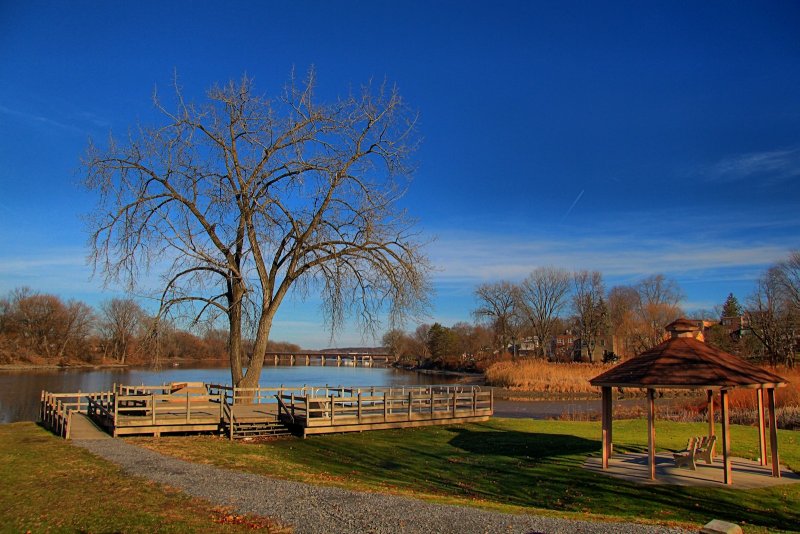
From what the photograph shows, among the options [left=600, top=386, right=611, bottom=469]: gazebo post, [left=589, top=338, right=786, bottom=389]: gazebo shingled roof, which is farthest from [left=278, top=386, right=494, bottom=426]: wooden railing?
[left=589, top=338, right=786, bottom=389]: gazebo shingled roof

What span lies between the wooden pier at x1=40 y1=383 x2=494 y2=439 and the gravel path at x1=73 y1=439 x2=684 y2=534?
705 centimetres

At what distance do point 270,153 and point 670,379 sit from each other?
16.7 metres

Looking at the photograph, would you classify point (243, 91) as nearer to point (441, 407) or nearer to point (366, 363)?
point (441, 407)

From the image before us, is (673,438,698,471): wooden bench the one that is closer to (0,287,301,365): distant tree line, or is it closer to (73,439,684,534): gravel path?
(73,439,684,534): gravel path

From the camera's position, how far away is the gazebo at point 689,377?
492 inches

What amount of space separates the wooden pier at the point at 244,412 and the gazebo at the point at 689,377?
383 inches

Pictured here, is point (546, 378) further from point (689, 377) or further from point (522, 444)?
point (689, 377)

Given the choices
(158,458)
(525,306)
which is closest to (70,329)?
(525,306)

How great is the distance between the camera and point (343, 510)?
839cm

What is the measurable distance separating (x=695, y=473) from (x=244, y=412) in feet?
48.9

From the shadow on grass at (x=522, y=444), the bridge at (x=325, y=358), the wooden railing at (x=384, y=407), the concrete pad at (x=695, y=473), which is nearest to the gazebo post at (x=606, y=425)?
the concrete pad at (x=695, y=473)

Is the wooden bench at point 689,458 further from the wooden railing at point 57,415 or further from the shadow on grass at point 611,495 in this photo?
the wooden railing at point 57,415

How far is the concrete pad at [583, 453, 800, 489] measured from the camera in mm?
12484

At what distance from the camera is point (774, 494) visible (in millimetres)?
11578
